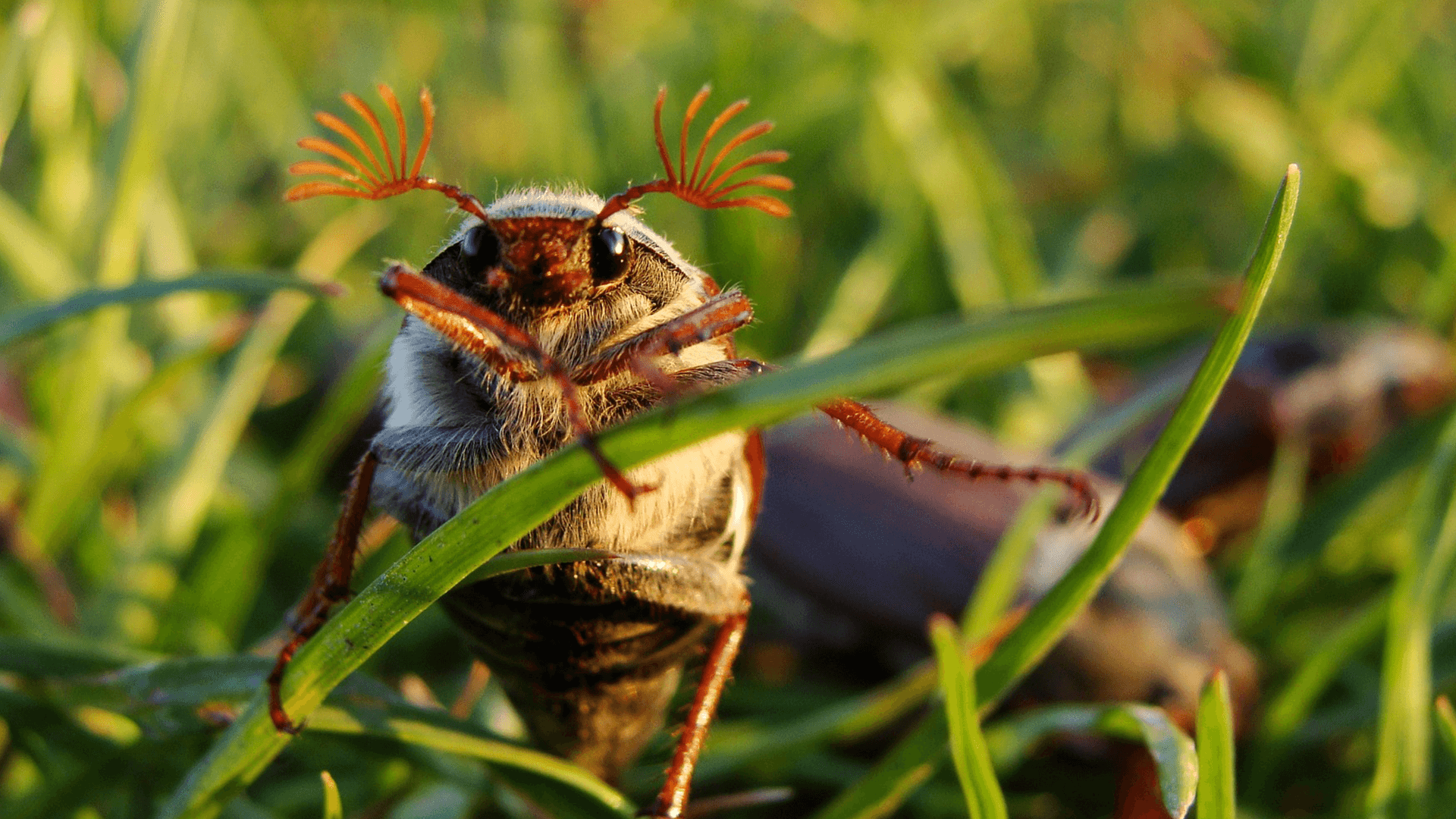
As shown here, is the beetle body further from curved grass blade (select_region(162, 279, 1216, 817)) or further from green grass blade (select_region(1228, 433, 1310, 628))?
green grass blade (select_region(1228, 433, 1310, 628))

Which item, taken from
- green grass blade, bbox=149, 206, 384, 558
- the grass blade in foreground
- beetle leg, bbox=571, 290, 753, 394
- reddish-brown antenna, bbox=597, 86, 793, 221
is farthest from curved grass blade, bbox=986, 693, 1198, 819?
green grass blade, bbox=149, 206, 384, 558

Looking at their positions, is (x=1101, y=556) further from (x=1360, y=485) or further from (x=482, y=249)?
(x=1360, y=485)

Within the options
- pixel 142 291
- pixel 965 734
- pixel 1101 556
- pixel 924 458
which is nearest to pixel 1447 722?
→ pixel 1101 556

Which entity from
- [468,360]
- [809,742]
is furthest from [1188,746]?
[468,360]

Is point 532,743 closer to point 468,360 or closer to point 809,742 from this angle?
point 809,742

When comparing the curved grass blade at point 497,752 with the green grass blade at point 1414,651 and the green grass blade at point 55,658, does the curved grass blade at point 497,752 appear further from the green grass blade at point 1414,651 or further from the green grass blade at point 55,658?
the green grass blade at point 1414,651

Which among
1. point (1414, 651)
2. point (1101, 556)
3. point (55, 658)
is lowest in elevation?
point (55, 658)
